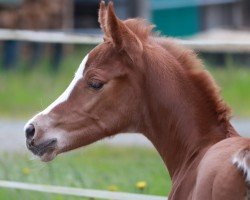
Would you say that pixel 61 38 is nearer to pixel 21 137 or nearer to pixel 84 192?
pixel 21 137

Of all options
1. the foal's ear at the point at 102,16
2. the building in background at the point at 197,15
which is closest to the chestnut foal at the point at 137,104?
the foal's ear at the point at 102,16

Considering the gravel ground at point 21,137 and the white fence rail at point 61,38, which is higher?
the white fence rail at point 61,38

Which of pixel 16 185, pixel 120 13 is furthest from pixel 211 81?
pixel 120 13

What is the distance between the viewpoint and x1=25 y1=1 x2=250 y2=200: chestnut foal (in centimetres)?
539

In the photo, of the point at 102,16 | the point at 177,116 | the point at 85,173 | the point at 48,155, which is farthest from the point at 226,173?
the point at 85,173

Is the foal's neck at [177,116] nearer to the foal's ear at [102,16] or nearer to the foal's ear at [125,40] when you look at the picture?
the foal's ear at [125,40]

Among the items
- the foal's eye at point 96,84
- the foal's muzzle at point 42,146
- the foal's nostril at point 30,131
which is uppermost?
the foal's eye at point 96,84

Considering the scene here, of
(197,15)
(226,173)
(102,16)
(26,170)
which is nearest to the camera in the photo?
(226,173)

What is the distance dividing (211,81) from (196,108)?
16cm

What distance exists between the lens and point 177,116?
545 cm

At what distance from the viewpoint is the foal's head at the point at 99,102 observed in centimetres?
544

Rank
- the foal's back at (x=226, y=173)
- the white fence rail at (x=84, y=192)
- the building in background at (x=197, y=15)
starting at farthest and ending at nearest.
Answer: the building in background at (x=197, y=15) → the white fence rail at (x=84, y=192) → the foal's back at (x=226, y=173)

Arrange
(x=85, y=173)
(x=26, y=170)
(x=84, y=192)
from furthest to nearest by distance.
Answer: (x=85, y=173) < (x=26, y=170) < (x=84, y=192)

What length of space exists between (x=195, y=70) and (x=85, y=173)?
3455 mm
